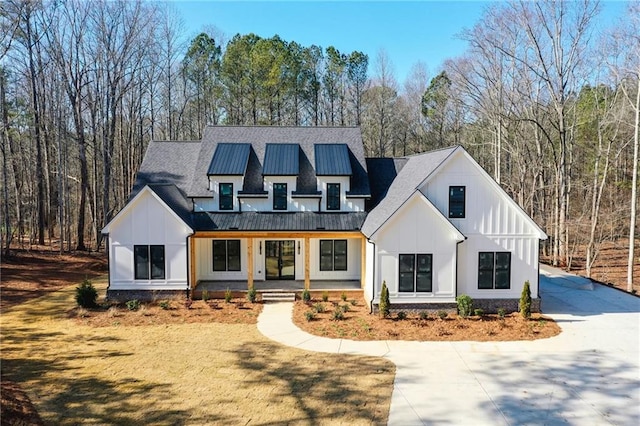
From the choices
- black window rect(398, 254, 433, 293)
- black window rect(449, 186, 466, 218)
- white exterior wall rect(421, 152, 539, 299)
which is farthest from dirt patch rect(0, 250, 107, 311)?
white exterior wall rect(421, 152, 539, 299)

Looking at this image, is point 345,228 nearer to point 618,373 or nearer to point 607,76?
point 618,373

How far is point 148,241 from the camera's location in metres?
15.6

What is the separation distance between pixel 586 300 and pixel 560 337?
16.7ft

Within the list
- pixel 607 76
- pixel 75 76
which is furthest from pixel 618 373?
pixel 75 76

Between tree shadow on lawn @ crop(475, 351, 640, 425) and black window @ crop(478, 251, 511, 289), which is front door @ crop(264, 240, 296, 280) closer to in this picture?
black window @ crop(478, 251, 511, 289)

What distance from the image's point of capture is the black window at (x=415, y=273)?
1417cm

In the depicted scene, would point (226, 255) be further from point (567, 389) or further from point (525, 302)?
point (567, 389)

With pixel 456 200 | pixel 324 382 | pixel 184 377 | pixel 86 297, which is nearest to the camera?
pixel 324 382

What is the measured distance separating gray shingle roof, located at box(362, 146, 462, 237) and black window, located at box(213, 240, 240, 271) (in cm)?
571

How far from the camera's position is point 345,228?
16562mm

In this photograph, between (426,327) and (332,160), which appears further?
(332,160)

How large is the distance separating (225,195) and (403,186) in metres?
7.46

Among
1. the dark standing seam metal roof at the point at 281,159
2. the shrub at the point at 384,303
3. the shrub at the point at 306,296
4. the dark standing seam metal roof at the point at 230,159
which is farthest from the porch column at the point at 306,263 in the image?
the dark standing seam metal roof at the point at 230,159

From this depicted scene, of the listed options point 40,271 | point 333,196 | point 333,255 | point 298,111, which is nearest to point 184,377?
point 333,255
